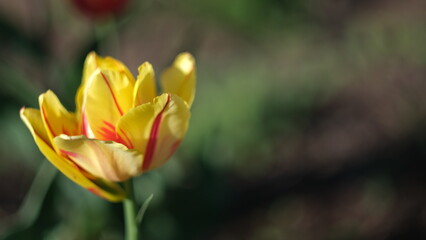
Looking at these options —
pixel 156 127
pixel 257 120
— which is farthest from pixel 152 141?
pixel 257 120

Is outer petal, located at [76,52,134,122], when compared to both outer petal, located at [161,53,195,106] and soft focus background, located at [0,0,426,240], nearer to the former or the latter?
outer petal, located at [161,53,195,106]

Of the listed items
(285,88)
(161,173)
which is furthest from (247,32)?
(161,173)

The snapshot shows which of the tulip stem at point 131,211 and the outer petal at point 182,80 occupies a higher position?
the outer petal at point 182,80

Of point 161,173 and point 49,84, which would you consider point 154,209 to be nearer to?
point 161,173

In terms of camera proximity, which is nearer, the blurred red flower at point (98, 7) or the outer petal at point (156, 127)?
the outer petal at point (156, 127)

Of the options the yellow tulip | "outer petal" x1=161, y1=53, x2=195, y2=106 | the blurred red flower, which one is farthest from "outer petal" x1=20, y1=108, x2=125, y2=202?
the blurred red flower

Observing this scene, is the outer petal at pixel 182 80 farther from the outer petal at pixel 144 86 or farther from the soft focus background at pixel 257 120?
the soft focus background at pixel 257 120

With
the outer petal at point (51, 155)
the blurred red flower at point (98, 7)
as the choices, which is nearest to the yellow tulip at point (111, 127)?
the outer petal at point (51, 155)
